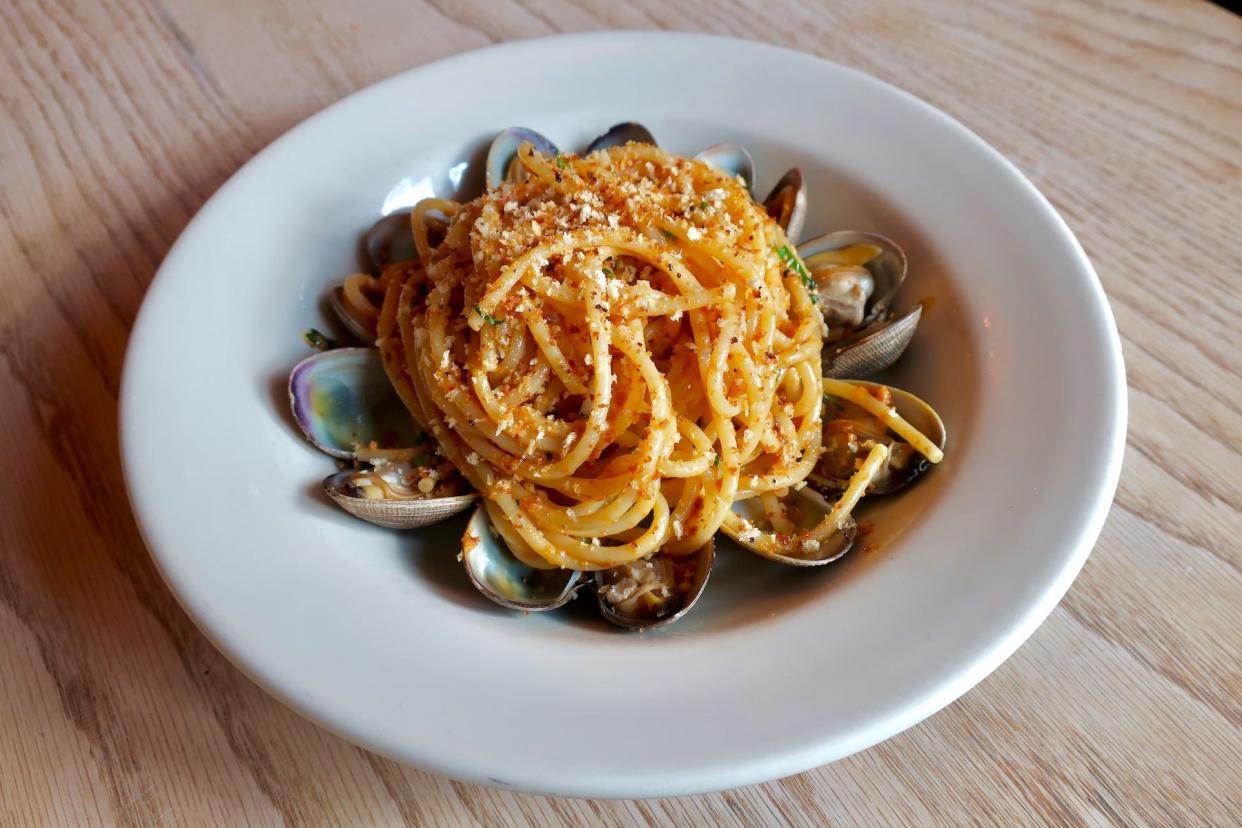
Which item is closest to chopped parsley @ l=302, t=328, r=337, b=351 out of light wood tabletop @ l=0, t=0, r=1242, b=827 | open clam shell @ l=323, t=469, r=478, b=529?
open clam shell @ l=323, t=469, r=478, b=529

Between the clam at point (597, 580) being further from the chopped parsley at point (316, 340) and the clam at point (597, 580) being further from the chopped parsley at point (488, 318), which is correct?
the chopped parsley at point (316, 340)

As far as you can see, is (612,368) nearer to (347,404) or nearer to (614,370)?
(614,370)

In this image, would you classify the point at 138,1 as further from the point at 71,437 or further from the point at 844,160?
the point at 844,160

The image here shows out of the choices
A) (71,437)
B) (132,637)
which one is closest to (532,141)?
(71,437)

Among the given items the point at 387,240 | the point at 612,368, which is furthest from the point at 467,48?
the point at 612,368

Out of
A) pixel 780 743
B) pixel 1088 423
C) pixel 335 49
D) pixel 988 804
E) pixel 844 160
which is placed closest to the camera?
pixel 780 743

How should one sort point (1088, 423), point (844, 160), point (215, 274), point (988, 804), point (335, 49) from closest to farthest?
point (988, 804) → point (1088, 423) → point (215, 274) → point (844, 160) → point (335, 49)
